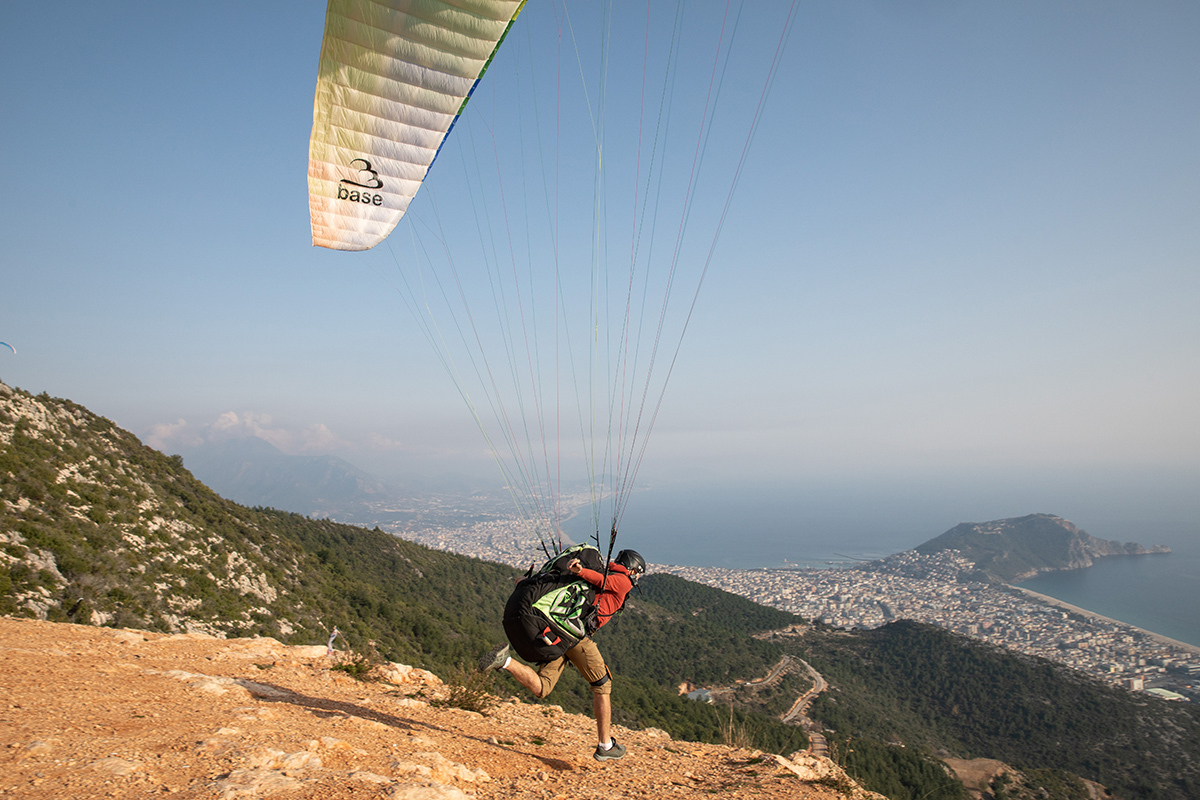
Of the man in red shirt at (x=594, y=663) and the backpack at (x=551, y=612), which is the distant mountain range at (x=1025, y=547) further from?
the backpack at (x=551, y=612)

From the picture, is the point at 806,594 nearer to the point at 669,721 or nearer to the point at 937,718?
the point at 937,718

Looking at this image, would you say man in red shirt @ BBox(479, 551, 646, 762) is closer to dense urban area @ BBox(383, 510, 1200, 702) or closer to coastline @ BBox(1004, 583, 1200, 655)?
dense urban area @ BBox(383, 510, 1200, 702)

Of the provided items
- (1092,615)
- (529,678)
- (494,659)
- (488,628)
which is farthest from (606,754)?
(1092,615)

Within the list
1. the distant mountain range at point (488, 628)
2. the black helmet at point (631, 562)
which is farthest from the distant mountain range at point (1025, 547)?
the black helmet at point (631, 562)

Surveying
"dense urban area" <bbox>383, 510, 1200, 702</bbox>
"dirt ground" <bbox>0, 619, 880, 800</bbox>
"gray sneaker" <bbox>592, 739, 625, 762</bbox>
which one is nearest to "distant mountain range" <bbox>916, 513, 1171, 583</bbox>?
"dense urban area" <bbox>383, 510, 1200, 702</bbox>

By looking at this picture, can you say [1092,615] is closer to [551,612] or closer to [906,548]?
[906,548]

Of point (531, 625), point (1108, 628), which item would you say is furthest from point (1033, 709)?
point (1108, 628)

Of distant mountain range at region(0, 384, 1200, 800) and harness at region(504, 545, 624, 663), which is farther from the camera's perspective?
distant mountain range at region(0, 384, 1200, 800)
